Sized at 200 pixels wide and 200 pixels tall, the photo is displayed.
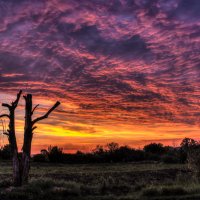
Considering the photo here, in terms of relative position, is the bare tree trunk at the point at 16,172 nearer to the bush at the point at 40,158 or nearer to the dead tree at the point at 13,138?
the dead tree at the point at 13,138

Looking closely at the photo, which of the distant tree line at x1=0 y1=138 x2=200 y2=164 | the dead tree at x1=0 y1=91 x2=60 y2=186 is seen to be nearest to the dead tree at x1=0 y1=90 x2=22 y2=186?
the dead tree at x1=0 y1=91 x2=60 y2=186

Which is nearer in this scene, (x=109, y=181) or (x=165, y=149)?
(x=109, y=181)

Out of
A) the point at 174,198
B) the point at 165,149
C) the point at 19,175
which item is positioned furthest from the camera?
the point at 165,149

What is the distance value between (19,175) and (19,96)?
5.29 metres

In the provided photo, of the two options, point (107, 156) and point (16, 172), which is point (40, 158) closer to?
point (107, 156)

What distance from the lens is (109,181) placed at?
3166 centimetres

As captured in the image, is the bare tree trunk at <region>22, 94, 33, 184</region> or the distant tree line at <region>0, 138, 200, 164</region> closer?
the bare tree trunk at <region>22, 94, 33, 184</region>

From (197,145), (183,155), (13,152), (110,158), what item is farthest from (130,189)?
(110,158)

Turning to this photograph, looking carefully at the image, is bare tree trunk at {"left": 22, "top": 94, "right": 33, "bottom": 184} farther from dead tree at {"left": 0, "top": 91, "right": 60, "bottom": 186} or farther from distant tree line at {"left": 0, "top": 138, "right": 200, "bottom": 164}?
distant tree line at {"left": 0, "top": 138, "right": 200, "bottom": 164}

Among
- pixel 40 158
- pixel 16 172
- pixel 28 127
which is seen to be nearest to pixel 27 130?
pixel 28 127

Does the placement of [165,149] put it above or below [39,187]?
above

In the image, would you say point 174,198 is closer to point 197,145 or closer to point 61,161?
point 197,145

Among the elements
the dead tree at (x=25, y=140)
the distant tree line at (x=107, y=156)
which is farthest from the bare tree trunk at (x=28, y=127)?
the distant tree line at (x=107, y=156)

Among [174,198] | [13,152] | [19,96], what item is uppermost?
[19,96]
